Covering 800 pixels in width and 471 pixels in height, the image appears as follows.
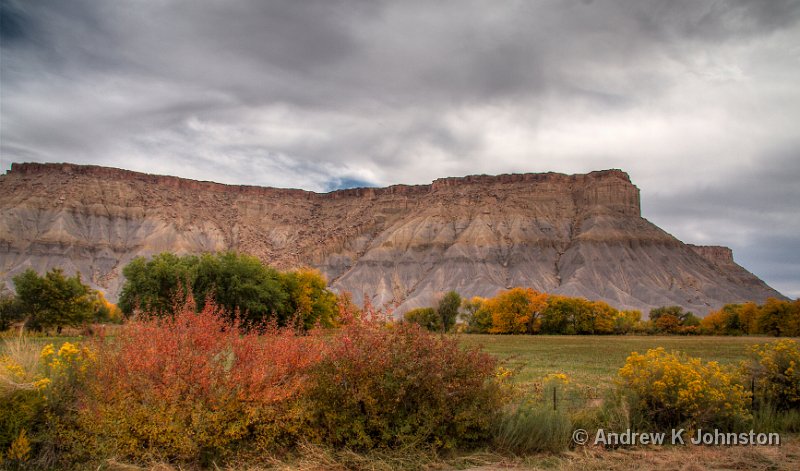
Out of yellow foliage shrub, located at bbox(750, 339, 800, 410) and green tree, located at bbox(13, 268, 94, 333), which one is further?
green tree, located at bbox(13, 268, 94, 333)

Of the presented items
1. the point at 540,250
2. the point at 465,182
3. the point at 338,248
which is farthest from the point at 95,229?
the point at 540,250

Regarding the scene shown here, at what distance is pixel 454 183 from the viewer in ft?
543

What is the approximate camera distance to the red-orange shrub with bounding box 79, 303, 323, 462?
6.96 metres

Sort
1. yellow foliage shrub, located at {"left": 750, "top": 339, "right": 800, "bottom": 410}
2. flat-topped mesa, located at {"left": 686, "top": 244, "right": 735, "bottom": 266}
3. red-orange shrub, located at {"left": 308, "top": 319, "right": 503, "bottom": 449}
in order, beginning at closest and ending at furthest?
red-orange shrub, located at {"left": 308, "top": 319, "right": 503, "bottom": 449}
yellow foliage shrub, located at {"left": 750, "top": 339, "right": 800, "bottom": 410}
flat-topped mesa, located at {"left": 686, "top": 244, "right": 735, "bottom": 266}

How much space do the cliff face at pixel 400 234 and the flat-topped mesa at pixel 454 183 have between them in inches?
16.4

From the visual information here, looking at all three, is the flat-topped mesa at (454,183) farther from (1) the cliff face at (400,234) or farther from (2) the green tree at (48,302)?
(2) the green tree at (48,302)

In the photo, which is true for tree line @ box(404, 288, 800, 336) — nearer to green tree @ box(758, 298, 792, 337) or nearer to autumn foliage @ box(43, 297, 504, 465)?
green tree @ box(758, 298, 792, 337)

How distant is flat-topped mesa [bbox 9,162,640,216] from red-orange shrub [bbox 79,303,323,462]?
511 feet

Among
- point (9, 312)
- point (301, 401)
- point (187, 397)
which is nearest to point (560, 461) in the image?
point (301, 401)

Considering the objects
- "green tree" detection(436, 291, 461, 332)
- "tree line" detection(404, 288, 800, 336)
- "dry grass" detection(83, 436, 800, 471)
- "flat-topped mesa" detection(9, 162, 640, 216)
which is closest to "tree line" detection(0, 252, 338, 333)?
"tree line" detection(404, 288, 800, 336)

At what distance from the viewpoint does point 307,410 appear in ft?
25.0

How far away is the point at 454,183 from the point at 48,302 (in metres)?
135

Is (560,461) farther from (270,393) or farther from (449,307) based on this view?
(449,307)

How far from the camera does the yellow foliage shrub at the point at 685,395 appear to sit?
30.6 feet
